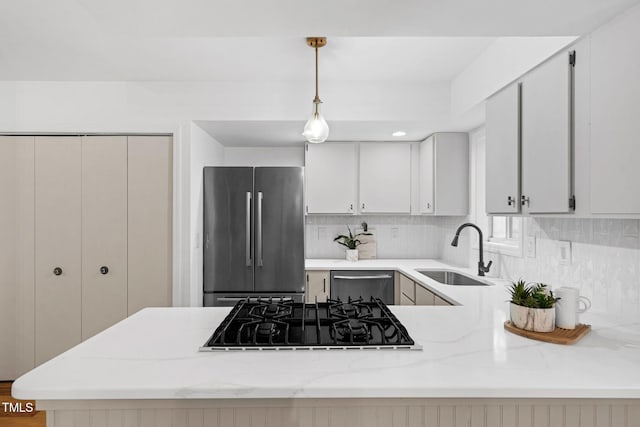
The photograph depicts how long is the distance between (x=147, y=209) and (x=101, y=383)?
2.13 m

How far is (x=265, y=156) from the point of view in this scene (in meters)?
4.04

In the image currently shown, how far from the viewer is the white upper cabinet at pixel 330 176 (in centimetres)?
371

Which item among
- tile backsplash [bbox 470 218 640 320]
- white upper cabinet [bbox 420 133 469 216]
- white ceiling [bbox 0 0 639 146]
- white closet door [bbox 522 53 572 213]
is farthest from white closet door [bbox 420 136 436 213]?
white closet door [bbox 522 53 572 213]

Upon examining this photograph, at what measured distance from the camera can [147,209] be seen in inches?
115

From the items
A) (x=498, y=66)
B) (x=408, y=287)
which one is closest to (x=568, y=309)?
(x=498, y=66)

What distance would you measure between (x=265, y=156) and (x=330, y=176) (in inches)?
31.9

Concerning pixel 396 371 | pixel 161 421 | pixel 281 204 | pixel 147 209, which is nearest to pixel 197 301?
pixel 147 209

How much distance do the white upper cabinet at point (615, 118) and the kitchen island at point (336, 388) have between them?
57 centimetres

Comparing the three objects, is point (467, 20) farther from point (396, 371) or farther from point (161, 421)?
point (161, 421)

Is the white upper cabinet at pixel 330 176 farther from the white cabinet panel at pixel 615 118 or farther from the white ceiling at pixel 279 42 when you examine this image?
the white cabinet panel at pixel 615 118

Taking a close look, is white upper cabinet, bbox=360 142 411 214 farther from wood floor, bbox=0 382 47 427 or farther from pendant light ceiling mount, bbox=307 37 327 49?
wood floor, bbox=0 382 47 427

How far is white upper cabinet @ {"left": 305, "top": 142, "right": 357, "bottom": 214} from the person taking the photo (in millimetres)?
3713

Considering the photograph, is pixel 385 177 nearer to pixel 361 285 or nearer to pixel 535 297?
pixel 361 285

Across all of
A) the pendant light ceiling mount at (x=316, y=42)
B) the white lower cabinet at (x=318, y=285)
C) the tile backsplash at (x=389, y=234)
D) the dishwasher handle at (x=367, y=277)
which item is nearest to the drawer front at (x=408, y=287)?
the dishwasher handle at (x=367, y=277)
